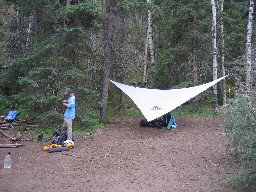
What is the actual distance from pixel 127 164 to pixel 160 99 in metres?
2.99

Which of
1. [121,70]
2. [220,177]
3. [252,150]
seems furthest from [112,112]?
[252,150]

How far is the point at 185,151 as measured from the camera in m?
7.93

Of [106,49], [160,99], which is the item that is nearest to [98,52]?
[106,49]

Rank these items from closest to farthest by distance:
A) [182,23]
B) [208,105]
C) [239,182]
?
[239,182] < [182,23] < [208,105]

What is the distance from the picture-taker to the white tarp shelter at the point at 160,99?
9297mm

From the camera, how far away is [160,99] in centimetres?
962

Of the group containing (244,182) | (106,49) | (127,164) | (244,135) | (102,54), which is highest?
(106,49)

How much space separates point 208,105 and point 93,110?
6.59 meters

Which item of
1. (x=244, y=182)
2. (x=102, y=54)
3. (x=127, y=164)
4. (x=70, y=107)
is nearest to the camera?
(x=244, y=182)

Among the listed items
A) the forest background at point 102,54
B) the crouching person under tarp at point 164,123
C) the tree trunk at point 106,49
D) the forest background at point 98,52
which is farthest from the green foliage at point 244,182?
the tree trunk at point 106,49

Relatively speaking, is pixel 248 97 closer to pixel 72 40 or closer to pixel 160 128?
pixel 160 128

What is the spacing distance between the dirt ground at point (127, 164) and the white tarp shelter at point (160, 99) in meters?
0.71

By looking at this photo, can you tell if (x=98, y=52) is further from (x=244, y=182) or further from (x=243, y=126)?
(x=244, y=182)

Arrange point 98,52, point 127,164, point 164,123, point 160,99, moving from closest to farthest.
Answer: point 127,164, point 160,99, point 164,123, point 98,52
